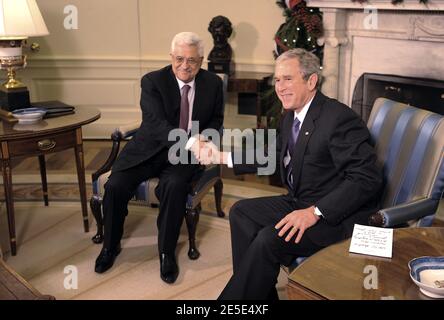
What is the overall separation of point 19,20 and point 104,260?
137 cm

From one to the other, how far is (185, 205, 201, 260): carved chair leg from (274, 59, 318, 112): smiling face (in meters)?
0.92

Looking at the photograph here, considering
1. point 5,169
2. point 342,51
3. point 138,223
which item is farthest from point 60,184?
point 342,51

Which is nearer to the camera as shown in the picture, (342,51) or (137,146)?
(137,146)

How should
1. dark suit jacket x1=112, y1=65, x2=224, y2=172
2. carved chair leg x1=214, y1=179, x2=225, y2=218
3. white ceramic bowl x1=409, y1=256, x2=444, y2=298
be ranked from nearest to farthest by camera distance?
white ceramic bowl x1=409, y1=256, x2=444, y2=298, dark suit jacket x1=112, y1=65, x2=224, y2=172, carved chair leg x1=214, y1=179, x2=225, y2=218

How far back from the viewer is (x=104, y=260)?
8.89 feet

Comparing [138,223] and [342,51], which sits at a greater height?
[342,51]

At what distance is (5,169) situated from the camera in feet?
8.69

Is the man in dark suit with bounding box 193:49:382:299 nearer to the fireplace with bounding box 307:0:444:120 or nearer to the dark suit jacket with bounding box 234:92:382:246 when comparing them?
the dark suit jacket with bounding box 234:92:382:246

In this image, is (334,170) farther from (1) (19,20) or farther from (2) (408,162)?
(1) (19,20)

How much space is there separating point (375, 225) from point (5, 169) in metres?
1.84

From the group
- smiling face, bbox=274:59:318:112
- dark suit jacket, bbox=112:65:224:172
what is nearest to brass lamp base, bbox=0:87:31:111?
dark suit jacket, bbox=112:65:224:172

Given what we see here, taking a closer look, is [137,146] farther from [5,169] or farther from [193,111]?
[5,169]

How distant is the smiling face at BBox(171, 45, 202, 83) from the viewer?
8.89 ft

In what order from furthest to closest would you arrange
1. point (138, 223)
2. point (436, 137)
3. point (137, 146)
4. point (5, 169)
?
1. point (138, 223)
2. point (137, 146)
3. point (5, 169)
4. point (436, 137)
